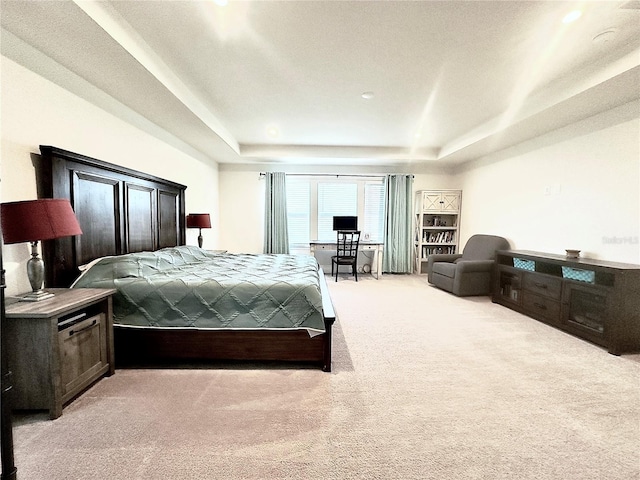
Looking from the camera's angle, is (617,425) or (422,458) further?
(617,425)

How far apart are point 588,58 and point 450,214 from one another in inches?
155

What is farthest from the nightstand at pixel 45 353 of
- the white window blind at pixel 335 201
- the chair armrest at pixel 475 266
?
the white window blind at pixel 335 201

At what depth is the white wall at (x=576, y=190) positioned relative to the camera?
2.89 m

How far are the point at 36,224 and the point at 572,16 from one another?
367cm

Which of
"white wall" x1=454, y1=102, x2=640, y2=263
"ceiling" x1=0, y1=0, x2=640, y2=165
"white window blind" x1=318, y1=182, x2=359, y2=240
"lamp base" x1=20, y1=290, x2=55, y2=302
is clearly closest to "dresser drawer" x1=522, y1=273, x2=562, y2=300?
"white wall" x1=454, y1=102, x2=640, y2=263

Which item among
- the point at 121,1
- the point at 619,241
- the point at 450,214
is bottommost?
the point at 619,241

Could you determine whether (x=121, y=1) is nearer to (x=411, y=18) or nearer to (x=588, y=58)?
(x=411, y=18)

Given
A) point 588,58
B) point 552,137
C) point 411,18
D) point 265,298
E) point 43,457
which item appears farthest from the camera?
point 552,137

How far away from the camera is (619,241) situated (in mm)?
2957

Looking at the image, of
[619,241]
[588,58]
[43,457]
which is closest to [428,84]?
[588,58]

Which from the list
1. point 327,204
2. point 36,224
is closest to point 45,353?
point 36,224

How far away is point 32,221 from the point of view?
1627 mm

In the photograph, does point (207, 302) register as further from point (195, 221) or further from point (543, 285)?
point (543, 285)

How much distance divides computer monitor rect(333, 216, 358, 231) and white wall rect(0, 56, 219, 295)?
355cm
